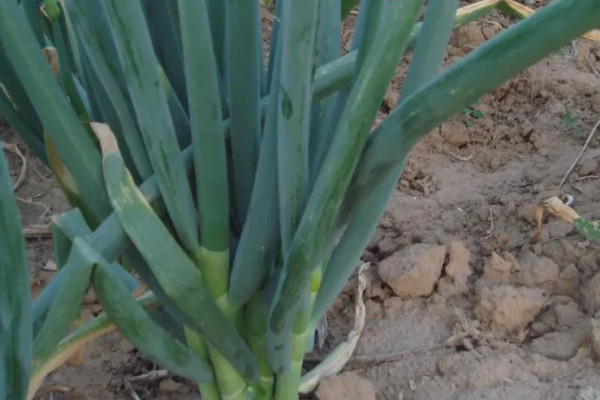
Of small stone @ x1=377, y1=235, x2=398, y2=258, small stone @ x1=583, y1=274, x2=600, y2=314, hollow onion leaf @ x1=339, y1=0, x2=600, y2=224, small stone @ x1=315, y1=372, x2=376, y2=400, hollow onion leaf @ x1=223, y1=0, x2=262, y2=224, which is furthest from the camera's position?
small stone @ x1=377, y1=235, x2=398, y2=258

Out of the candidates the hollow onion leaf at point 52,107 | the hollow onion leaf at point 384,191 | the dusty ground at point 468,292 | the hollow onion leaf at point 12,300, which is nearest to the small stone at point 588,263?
the dusty ground at point 468,292

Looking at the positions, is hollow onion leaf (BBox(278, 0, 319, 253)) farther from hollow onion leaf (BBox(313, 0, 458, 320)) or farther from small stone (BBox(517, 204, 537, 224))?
small stone (BBox(517, 204, 537, 224))

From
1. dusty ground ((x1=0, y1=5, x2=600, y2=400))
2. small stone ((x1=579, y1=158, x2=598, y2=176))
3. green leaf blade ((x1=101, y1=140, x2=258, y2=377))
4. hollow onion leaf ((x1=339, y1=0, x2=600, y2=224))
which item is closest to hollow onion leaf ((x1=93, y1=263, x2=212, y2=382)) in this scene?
green leaf blade ((x1=101, y1=140, x2=258, y2=377))

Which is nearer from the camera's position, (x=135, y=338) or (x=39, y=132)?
(x=135, y=338)

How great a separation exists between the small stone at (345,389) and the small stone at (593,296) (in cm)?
41

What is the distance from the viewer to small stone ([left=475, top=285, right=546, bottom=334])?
146 cm

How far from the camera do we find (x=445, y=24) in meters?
0.92

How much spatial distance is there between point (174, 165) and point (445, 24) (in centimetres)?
33

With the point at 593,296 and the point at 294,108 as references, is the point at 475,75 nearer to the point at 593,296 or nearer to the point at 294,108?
the point at 294,108

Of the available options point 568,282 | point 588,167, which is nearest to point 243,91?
point 568,282

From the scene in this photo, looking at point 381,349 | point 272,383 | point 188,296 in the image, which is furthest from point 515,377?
point 188,296

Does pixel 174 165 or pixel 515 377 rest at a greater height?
pixel 174 165

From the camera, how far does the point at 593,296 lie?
1.46 m

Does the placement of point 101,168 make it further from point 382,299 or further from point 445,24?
point 382,299
